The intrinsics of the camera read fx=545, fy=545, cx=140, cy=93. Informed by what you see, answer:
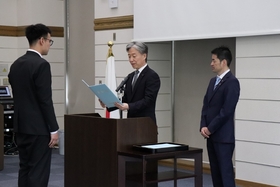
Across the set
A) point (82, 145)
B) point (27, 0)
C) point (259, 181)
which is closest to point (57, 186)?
point (82, 145)

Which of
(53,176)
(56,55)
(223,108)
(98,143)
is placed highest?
(56,55)

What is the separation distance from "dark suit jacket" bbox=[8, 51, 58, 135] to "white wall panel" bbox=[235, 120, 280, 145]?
257 centimetres

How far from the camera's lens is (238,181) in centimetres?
629

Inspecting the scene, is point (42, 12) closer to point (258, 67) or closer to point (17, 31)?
point (17, 31)

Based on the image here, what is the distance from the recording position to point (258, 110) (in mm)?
6039

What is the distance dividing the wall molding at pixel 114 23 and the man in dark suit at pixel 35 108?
3315mm

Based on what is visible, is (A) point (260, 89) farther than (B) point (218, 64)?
Yes

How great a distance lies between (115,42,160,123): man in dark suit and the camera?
4.82 m

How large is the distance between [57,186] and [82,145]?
1894mm

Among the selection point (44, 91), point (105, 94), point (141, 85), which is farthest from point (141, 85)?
point (44, 91)

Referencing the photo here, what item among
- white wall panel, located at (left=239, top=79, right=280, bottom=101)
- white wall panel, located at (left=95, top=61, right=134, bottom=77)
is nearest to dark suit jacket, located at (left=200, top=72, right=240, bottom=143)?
white wall panel, located at (left=239, top=79, right=280, bottom=101)

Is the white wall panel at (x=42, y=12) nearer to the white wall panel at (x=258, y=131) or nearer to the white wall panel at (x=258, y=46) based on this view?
the white wall panel at (x=258, y=46)

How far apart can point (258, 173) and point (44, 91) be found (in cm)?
285

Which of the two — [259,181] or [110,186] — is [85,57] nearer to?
[259,181]
